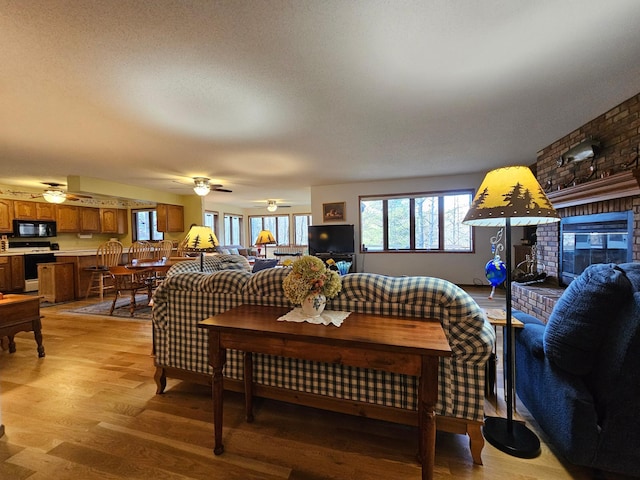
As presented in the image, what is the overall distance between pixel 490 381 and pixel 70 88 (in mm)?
3754

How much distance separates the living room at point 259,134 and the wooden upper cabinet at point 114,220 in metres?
2.99

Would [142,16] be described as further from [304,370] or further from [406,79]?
[304,370]

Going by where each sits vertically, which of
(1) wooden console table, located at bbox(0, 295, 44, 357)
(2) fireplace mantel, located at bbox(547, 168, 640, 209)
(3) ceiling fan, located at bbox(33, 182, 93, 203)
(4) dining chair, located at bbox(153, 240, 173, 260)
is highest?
(3) ceiling fan, located at bbox(33, 182, 93, 203)

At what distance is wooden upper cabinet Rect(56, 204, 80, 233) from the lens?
21.4 ft

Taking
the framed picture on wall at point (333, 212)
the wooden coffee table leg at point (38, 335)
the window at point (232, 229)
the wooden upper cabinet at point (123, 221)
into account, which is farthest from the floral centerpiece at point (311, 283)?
the window at point (232, 229)

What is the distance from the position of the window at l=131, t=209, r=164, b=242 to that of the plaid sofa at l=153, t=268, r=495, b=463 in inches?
260

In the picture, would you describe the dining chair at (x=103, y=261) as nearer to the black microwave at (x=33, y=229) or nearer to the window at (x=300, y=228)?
the black microwave at (x=33, y=229)

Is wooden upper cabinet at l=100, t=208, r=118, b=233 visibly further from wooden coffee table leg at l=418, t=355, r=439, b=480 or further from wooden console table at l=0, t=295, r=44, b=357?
wooden coffee table leg at l=418, t=355, r=439, b=480

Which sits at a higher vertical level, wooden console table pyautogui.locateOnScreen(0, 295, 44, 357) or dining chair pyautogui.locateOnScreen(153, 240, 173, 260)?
dining chair pyautogui.locateOnScreen(153, 240, 173, 260)

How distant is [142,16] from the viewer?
4.77 feet

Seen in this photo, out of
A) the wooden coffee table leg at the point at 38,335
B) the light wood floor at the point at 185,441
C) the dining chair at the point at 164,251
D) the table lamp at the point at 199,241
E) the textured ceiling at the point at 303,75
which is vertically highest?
the textured ceiling at the point at 303,75

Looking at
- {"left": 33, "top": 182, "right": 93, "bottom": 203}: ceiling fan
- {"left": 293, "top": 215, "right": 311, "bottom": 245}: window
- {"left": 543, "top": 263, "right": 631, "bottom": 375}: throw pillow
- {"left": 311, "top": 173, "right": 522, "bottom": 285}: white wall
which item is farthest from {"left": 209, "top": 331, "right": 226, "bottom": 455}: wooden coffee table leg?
{"left": 293, "top": 215, "right": 311, "bottom": 245}: window

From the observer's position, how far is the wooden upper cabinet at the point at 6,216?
563 centimetres

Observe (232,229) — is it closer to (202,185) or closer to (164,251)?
(164,251)
